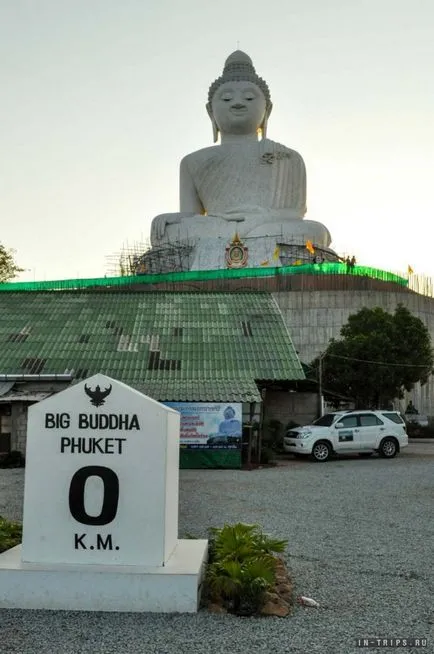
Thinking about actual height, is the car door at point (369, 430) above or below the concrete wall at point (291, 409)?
below

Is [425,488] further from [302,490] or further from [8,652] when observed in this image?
[8,652]

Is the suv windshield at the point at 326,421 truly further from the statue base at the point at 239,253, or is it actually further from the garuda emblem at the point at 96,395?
the statue base at the point at 239,253

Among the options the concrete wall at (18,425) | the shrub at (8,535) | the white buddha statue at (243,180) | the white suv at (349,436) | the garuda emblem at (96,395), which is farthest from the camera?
the white buddha statue at (243,180)

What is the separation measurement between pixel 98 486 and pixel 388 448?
1681 centimetres

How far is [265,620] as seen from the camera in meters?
5.50

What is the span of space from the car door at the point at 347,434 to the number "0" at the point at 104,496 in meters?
15.6

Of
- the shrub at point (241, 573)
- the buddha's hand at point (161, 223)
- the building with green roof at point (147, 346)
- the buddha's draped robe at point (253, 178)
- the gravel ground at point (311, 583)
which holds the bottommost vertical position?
the gravel ground at point (311, 583)

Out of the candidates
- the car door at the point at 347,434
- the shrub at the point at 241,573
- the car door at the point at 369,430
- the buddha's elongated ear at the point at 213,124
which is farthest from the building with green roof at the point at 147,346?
the buddha's elongated ear at the point at 213,124

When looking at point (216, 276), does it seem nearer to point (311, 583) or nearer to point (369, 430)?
point (369, 430)

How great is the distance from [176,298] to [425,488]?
46.0ft

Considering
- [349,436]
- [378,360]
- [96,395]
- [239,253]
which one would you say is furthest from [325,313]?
[96,395]

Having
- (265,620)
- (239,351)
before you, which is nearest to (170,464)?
(265,620)

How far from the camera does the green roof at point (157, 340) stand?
20.6 m

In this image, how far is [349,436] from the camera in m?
21.1
